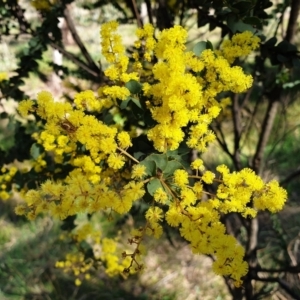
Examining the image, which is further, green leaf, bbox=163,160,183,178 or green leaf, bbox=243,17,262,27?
green leaf, bbox=243,17,262,27

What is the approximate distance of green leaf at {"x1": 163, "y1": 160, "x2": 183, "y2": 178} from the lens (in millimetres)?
841

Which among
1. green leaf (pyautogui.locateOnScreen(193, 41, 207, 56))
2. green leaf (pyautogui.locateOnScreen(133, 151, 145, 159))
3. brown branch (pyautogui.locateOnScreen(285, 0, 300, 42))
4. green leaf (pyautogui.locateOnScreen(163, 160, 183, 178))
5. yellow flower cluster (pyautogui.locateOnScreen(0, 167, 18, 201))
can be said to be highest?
brown branch (pyautogui.locateOnScreen(285, 0, 300, 42))

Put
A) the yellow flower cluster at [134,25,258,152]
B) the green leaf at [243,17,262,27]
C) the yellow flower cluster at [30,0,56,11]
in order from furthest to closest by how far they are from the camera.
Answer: the yellow flower cluster at [30,0,56,11] < the green leaf at [243,17,262,27] < the yellow flower cluster at [134,25,258,152]

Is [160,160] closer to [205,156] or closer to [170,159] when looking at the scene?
[170,159]

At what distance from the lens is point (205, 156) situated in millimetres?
2727

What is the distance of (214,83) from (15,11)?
95 centimetres

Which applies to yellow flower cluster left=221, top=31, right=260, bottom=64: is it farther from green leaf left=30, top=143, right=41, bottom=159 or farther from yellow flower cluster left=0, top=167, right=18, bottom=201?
yellow flower cluster left=0, top=167, right=18, bottom=201

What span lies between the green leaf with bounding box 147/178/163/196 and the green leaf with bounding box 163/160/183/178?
29 millimetres

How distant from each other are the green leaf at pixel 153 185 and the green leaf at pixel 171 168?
0.09ft

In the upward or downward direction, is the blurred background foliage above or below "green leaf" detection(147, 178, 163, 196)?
above

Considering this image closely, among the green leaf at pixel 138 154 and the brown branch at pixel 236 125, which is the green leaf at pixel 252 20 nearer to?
the green leaf at pixel 138 154

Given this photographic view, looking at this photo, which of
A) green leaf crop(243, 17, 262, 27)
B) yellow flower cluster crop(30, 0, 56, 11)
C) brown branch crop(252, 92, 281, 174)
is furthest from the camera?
brown branch crop(252, 92, 281, 174)

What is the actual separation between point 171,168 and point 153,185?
0.20 feet

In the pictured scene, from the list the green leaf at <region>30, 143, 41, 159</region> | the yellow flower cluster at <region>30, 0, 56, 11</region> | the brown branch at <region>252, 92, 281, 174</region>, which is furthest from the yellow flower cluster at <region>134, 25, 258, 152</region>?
the brown branch at <region>252, 92, 281, 174</region>
